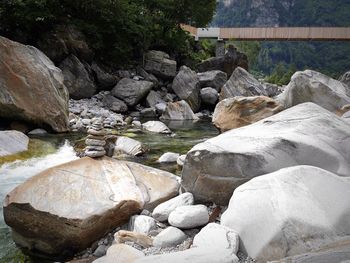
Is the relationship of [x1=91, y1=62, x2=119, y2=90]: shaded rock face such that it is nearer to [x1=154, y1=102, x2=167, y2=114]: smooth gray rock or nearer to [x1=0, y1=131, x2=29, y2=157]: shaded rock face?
[x1=154, y1=102, x2=167, y2=114]: smooth gray rock

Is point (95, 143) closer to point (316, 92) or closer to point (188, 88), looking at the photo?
point (316, 92)

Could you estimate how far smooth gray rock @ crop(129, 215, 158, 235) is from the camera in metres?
4.10

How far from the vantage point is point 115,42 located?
18906 mm

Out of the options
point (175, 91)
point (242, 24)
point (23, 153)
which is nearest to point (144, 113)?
point (175, 91)

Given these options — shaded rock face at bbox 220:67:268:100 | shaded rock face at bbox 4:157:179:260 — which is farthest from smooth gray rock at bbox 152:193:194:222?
shaded rock face at bbox 220:67:268:100

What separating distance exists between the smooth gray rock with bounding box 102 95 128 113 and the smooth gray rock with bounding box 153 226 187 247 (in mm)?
12084

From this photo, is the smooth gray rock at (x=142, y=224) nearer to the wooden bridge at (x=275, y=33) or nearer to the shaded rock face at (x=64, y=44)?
the shaded rock face at (x=64, y=44)

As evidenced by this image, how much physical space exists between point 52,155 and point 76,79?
8168mm

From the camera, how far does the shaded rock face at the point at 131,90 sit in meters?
16.5

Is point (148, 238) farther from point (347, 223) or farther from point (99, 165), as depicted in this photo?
point (347, 223)

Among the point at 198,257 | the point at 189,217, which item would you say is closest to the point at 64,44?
the point at 189,217

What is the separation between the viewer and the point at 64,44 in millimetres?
15945

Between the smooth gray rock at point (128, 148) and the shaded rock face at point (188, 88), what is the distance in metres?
10.3

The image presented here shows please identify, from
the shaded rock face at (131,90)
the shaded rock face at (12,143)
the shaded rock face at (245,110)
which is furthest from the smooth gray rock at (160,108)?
the shaded rock face at (12,143)
